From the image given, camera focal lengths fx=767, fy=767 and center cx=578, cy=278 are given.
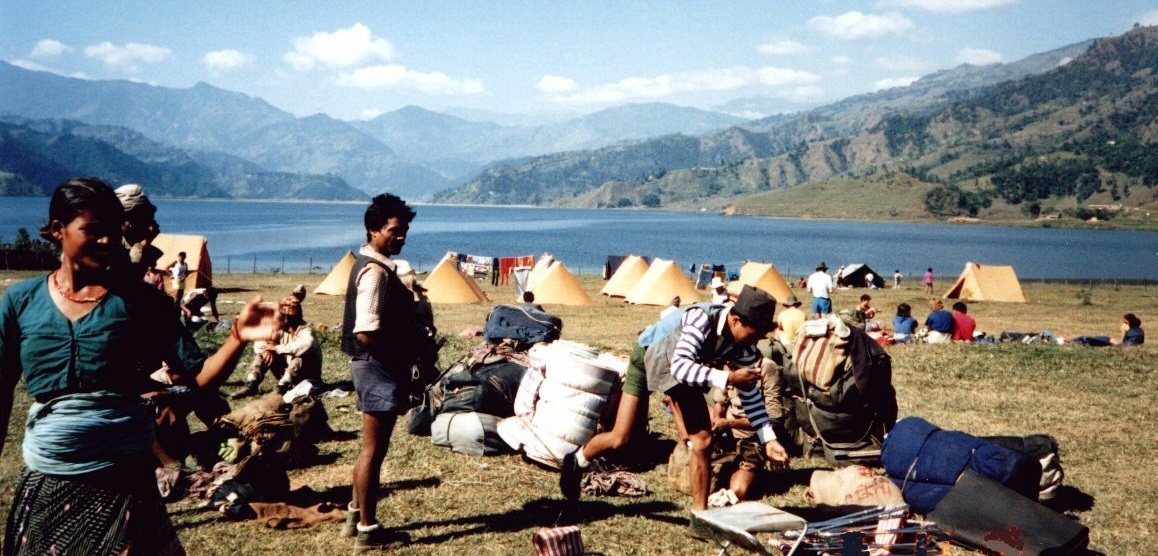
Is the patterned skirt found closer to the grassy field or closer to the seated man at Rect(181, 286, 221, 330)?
the grassy field

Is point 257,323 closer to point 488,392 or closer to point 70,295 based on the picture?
point 70,295

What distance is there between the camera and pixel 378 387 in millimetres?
4945

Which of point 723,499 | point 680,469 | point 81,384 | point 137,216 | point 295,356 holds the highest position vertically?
point 137,216

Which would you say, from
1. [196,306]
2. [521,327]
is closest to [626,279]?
[196,306]

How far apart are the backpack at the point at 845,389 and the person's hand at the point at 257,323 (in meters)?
5.87

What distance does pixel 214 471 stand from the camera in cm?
648

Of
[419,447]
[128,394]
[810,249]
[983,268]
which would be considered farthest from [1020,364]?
[810,249]

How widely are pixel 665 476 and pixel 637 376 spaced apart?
197 centimetres

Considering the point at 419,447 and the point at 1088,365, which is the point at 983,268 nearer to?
the point at 1088,365

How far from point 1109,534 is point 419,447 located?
243 inches

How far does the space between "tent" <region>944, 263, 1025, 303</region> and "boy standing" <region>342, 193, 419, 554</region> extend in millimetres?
34176

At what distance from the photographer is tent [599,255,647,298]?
31.8 m

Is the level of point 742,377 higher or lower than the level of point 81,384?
lower

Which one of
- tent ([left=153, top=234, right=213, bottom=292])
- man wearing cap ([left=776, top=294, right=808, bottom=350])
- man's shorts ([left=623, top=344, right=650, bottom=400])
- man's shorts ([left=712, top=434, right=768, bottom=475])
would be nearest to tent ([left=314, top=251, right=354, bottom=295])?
tent ([left=153, top=234, right=213, bottom=292])
